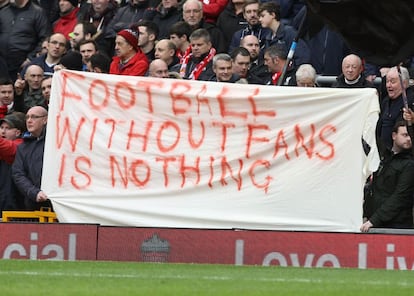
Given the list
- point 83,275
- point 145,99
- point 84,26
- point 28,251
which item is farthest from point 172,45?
point 83,275

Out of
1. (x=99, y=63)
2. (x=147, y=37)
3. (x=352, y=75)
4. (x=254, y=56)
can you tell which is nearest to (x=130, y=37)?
(x=99, y=63)

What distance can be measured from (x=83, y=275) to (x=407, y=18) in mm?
3357

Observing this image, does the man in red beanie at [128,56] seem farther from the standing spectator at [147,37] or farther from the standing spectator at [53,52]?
the standing spectator at [53,52]

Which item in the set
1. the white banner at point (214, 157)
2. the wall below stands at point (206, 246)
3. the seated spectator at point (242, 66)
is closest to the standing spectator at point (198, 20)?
the seated spectator at point (242, 66)

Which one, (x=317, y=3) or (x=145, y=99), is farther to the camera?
(x=145, y=99)

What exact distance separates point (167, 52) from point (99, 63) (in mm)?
915

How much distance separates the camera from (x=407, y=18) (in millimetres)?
9648

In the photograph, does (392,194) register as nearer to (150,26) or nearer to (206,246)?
(206,246)

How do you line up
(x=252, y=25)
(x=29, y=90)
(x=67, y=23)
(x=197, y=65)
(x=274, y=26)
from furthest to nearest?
(x=67, y=23), (x=29, y=90), (x=252, y=25), (x=274, y=26), (x=197, y=65)

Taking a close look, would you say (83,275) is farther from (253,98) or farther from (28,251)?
(253,98)

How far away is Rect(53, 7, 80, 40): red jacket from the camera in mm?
20188

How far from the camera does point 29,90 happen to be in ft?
56.4

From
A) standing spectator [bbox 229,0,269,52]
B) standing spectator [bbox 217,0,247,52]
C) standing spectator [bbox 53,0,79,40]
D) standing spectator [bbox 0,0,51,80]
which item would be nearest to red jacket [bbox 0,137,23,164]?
standing spectator [bbox 229,0,269,52]

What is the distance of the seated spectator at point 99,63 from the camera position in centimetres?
1636
